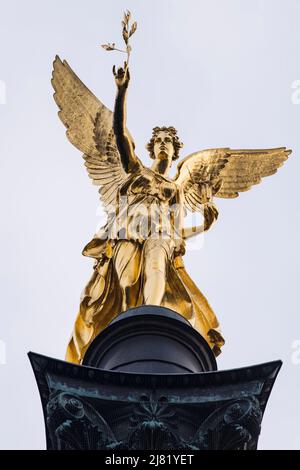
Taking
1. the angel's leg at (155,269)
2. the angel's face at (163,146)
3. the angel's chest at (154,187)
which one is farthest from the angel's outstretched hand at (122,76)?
the angel's face at (163,146)

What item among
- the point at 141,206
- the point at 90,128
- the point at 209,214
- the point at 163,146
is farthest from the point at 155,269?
the point at 90,128

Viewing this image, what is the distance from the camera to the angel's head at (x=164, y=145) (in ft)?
62.9

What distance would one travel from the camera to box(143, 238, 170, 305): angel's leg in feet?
53.2

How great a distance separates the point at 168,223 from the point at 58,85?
520 cm

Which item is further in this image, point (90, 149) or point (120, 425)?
point (90, 149)

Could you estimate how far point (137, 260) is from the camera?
56.2ft

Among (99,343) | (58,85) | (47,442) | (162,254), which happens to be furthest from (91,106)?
(47,442)

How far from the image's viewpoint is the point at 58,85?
2186 cm

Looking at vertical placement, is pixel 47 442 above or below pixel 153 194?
below

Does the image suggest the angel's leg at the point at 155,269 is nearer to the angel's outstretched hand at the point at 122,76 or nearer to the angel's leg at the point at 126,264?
the angel's leg at the point at 126,264

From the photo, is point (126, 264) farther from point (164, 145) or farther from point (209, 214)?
point (164, 145)

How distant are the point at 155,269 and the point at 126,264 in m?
0.55
